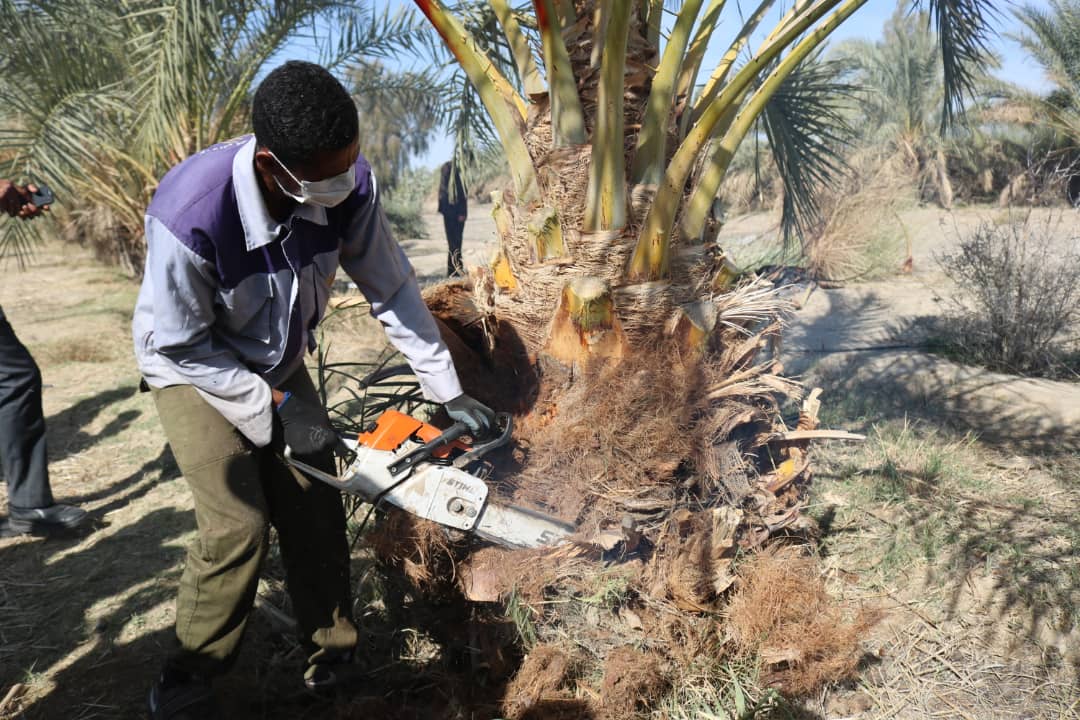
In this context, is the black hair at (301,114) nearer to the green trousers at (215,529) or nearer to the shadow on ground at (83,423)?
the green trousers at (215,529)

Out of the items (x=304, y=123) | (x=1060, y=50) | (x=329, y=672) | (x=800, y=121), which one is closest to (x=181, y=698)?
(x=329, y=672)

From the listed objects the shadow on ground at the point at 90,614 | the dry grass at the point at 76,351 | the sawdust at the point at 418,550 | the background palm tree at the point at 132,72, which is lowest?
the shadow on ground at the point at 90,614

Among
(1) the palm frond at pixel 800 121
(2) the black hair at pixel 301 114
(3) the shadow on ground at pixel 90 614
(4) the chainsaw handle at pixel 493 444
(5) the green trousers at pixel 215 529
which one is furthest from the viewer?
→ (1) the palm frond at pixel 800 121

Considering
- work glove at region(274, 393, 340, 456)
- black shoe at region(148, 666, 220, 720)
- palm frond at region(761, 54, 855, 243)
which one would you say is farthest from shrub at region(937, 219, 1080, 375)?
black shoe at region(148, 666, 220, 720)

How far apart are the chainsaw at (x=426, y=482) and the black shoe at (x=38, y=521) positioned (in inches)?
83.9

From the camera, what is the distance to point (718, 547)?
229 cm

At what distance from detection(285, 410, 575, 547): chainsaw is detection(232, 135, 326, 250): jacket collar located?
0.60 meters

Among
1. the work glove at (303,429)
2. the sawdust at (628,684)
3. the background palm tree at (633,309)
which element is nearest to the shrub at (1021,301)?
the background palm tree at (633,309)

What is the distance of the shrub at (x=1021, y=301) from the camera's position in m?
4.75

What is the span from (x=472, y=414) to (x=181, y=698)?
1.13 m

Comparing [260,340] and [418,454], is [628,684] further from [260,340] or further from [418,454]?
[260,340]

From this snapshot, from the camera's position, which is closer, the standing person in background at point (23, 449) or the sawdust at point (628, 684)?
the sawdust at point (628, 684)

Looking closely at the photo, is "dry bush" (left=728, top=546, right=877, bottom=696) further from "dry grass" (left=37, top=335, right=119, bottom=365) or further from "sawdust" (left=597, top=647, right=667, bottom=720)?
"dry grass" (left=37, top=335, right=119, bottom=365)

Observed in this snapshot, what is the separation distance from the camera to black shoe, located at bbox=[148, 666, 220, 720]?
77.1 inches
